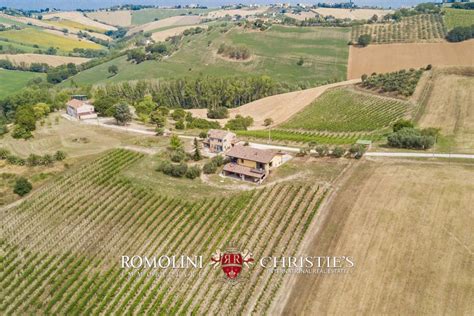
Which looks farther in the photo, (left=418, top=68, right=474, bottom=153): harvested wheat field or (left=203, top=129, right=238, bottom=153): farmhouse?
(left=418, top=68, right=474, bottom=153): harvested wheat field

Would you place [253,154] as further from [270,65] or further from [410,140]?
[270,65]

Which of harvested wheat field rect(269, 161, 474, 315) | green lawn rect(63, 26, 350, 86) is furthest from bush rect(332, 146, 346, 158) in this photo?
green lawn rect(63, 26, 350, 86)

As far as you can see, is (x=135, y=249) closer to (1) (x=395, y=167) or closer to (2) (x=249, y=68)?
(1) (x=395, y=167)

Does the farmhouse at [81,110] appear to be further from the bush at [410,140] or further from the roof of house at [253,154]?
the bush at [410,140]

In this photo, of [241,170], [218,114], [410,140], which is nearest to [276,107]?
[218,114]

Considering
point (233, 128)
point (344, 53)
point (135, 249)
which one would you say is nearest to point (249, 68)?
point (344, 53)

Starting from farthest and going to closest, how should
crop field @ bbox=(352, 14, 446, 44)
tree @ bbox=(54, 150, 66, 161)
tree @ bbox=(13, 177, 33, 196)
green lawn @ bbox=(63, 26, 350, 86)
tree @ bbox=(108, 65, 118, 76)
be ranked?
tree @ bbox=(108, 65, 118, 76), crop field @ bbox=(352, 14, 446, 44), green lawn @ bbox=(63, 26, 350, 86), tree @ bbox=(54, 150, 66, 161), tree @ bbox=(13, 177, 33, 196)

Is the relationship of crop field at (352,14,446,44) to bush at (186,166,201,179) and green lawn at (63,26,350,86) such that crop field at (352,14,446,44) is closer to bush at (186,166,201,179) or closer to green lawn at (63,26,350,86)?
green lawn at (63,26,350,86)

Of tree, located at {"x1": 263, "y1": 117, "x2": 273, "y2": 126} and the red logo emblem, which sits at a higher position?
the red logo emblem
